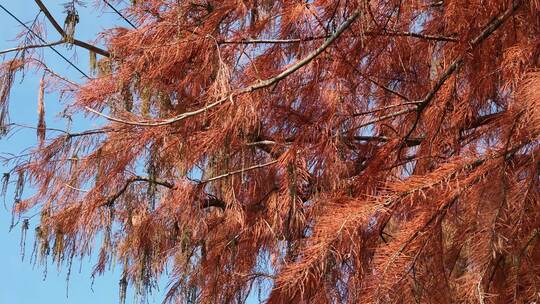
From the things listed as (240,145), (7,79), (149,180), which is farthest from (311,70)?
(7,79)

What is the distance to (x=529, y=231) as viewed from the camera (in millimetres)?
1648

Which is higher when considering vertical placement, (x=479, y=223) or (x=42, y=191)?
(x=42, y=191)

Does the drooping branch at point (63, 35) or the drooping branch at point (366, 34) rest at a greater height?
the drooping branch at point (63, 35)

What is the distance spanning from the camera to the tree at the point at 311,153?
1.60 m

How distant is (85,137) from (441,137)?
0.92 meters

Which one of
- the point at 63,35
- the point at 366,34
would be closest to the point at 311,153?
the point at 366,34

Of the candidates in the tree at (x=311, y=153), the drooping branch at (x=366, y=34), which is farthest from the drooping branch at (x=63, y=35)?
the drooping branch at (x=366, y=34)

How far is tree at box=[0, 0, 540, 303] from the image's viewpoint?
160 centimetres

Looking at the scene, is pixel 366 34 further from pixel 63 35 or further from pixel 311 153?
pixel 63 35

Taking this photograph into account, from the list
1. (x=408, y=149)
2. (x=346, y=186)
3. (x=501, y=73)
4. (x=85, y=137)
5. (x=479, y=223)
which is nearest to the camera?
(x=479, y=223)

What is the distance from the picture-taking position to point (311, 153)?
6.82ft

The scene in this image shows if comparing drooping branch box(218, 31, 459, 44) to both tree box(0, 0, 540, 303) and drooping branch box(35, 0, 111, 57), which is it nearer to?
tree box(0, 0, 540, 303)

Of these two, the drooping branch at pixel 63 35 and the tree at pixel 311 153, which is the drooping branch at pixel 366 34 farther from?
the drooping branch at pixel 63 35

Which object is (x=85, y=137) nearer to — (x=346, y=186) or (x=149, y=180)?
(x=149, y=180)
